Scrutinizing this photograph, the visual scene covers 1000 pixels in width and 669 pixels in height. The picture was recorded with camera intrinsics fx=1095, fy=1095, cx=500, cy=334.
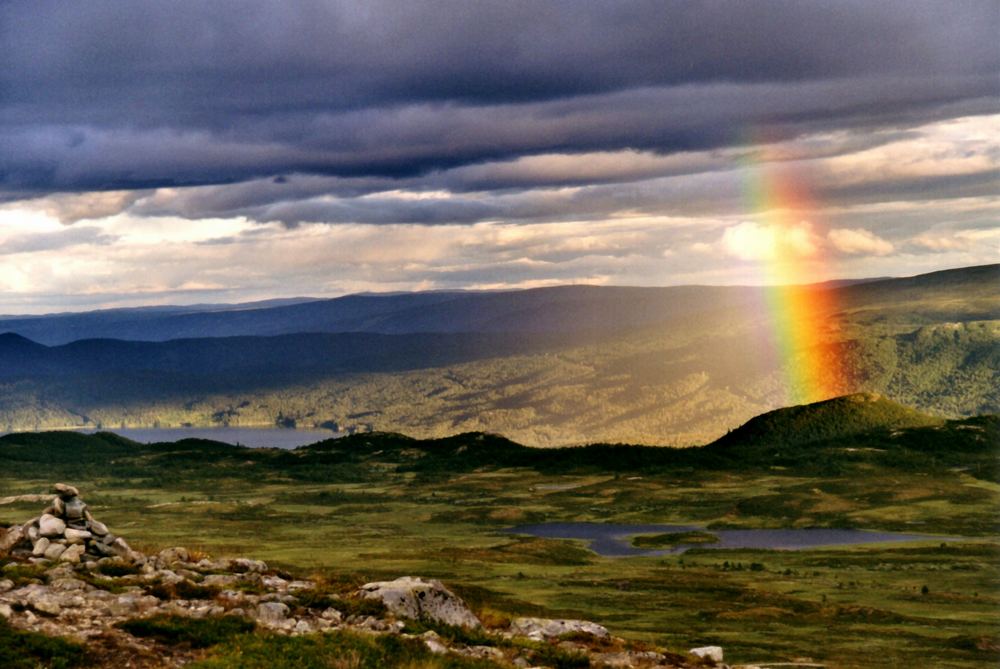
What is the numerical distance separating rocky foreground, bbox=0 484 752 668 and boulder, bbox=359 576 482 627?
0.06 metres

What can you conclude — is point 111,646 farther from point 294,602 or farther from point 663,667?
point 663,667

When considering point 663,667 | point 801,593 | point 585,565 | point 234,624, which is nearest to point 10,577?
point 234,624

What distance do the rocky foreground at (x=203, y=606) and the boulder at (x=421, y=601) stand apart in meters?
0.06

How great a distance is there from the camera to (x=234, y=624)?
1647 inches

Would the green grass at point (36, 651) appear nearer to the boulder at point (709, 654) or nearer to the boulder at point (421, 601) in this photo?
the boulder at point (421, 601)

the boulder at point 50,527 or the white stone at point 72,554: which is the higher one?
the boulder at point 50,527

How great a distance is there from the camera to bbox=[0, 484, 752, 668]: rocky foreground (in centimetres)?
3991

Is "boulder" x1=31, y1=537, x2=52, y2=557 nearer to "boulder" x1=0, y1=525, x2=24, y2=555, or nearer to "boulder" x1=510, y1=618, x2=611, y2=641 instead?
"boulder" x1=0, y1=525, x2=24, y2=555

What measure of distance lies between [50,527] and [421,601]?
19.2 m

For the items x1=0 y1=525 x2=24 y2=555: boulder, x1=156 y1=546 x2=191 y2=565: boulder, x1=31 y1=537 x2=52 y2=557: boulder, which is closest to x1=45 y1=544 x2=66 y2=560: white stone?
x1=31 y1=537 x2=52 y2=557: boulder

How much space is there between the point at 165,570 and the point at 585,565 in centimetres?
15305

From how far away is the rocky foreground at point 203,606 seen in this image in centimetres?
3991

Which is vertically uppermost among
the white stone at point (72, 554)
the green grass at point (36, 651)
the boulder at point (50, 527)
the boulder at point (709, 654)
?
the boulder at point (50, 527)

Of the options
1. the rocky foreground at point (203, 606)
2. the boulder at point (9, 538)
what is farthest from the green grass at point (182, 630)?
the boulder at point (9, 538)
